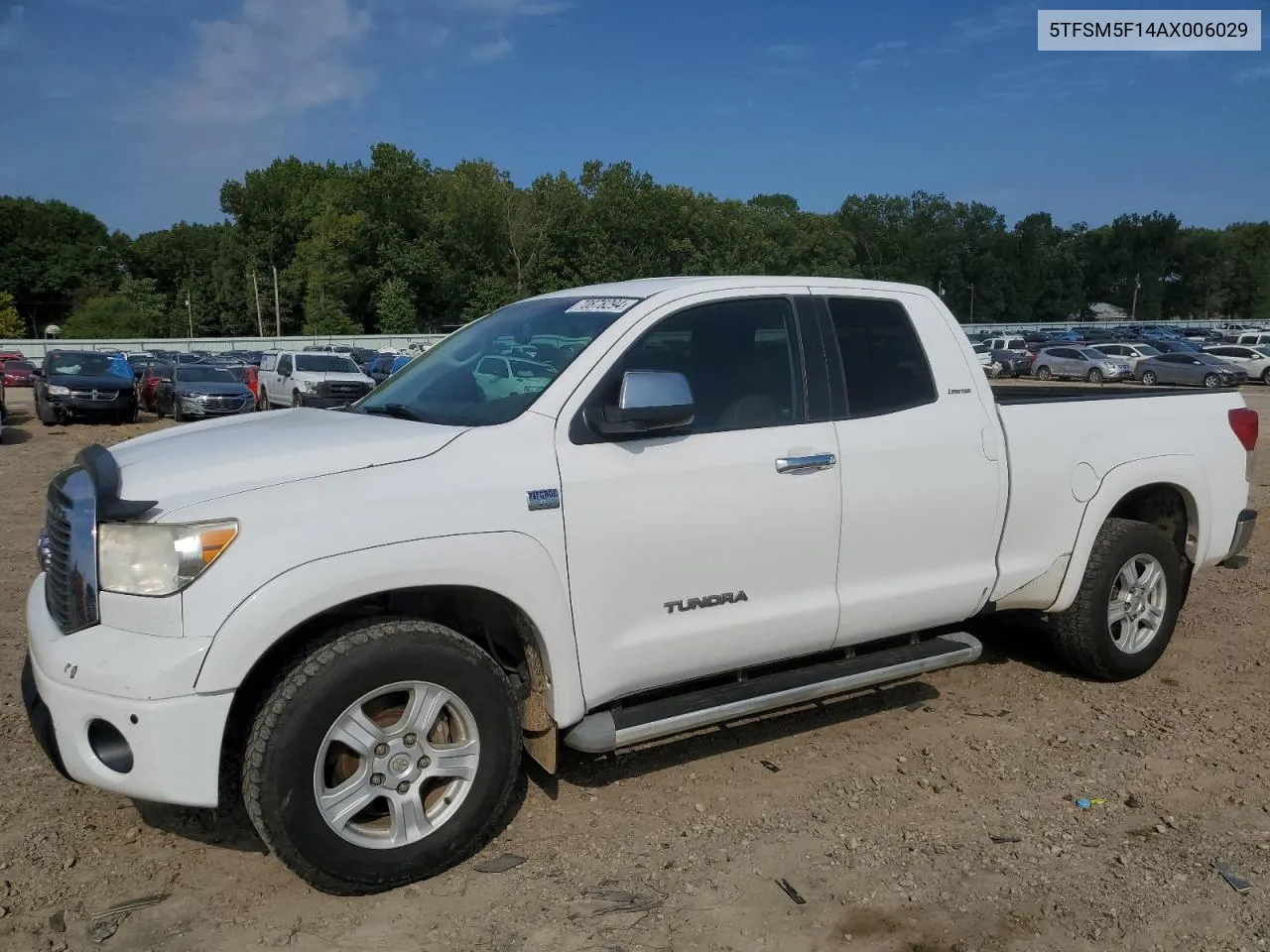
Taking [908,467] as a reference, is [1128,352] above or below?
below

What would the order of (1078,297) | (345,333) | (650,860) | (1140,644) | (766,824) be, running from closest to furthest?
(650,860) → (766,824) → (1140,644) → (345,333) → (1078,297)

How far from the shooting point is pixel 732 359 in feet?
13.3

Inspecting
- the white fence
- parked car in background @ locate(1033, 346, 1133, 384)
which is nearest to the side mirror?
parked car in background @ locate(1033, 346, 1133, 384)

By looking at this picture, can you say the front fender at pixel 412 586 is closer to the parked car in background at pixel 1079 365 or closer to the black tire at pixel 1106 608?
the black tire at pixel 1106 608

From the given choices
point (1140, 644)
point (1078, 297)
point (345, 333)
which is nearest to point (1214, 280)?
point (1078, 297)

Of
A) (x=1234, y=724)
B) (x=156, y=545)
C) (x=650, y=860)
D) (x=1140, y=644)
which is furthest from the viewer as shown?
(x=1140, y=644)

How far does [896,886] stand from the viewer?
3361 millimetres

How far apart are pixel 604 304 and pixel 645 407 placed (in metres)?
0.74

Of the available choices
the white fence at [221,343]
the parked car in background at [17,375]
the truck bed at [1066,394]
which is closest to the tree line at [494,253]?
the white fence at [221,343]

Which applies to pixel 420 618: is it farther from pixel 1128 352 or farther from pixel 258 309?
pixel 258 309

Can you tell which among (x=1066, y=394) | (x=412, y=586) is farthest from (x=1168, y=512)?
(x=412, y=586)

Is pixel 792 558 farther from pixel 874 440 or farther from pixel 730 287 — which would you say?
pixel 730 287

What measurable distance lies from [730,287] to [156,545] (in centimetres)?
231

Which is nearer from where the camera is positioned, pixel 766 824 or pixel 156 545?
pixel 156 545
